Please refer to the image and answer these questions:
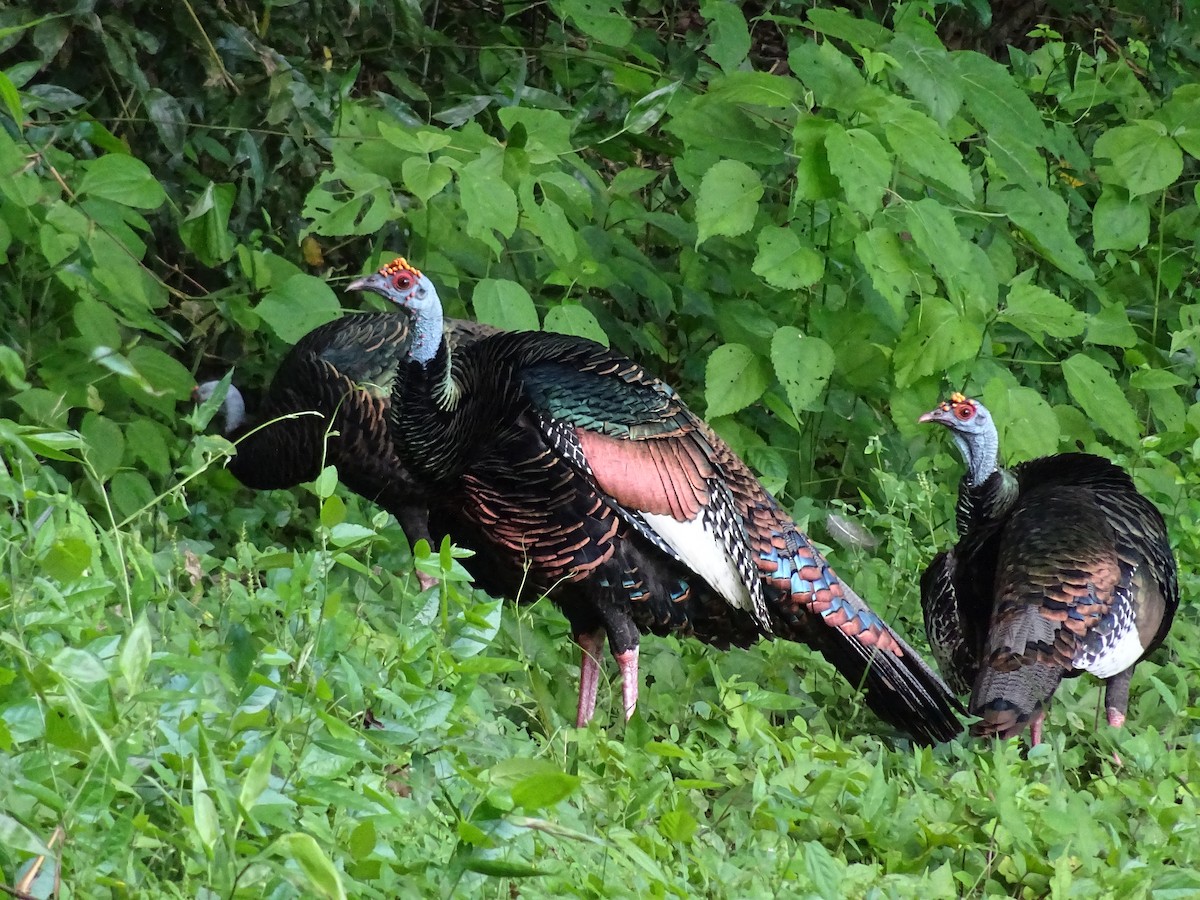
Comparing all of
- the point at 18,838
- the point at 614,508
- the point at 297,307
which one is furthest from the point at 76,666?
the point at 297,307

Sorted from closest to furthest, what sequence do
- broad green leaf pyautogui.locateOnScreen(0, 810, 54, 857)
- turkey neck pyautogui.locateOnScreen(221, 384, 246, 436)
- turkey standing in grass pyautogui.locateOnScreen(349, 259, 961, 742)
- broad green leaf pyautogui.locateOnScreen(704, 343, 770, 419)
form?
broad green leaf pyautogui.locateOnScreen(0, 810, 54, 857)
turkey standing in grass pyautogui.locateOnScreen(349, 259, 961, 742)
broad green leaf pyautogui.locateOnScreen(704, 343, 770, 419)
turkey neck pyautogui.locateOnScreen(221, 384, 246, 436)

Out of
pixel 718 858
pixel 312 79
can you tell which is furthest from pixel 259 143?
pixel 718 858

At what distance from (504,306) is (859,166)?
Result: 1.26 metres

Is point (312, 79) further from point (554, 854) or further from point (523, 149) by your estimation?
point (554, 854)

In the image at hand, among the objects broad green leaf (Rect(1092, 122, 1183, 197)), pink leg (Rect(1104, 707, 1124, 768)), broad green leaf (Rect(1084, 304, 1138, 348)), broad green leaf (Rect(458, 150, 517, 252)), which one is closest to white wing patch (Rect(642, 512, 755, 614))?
pink leg (Rect(1104, 707, 1124, 768))

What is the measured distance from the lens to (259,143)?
18.2 feet

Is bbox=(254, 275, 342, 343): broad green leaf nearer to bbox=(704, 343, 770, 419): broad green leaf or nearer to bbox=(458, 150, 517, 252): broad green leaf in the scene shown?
bbox=(458, 150, 517, 252): broad green leaf

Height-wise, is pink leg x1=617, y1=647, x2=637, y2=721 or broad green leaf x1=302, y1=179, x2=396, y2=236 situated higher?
broad green leaf x1=302, y1=179, x2=396, y2=236

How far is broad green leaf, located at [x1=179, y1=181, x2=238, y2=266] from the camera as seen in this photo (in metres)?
5.11

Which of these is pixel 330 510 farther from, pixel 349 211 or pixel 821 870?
pixel 349 211

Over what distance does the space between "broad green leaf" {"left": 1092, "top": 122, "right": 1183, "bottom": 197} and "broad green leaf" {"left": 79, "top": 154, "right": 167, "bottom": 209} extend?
3.88 meters

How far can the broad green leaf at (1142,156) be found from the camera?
252 inches

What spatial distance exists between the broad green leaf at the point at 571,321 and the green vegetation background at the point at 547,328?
0.02m

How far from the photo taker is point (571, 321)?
215 inches
